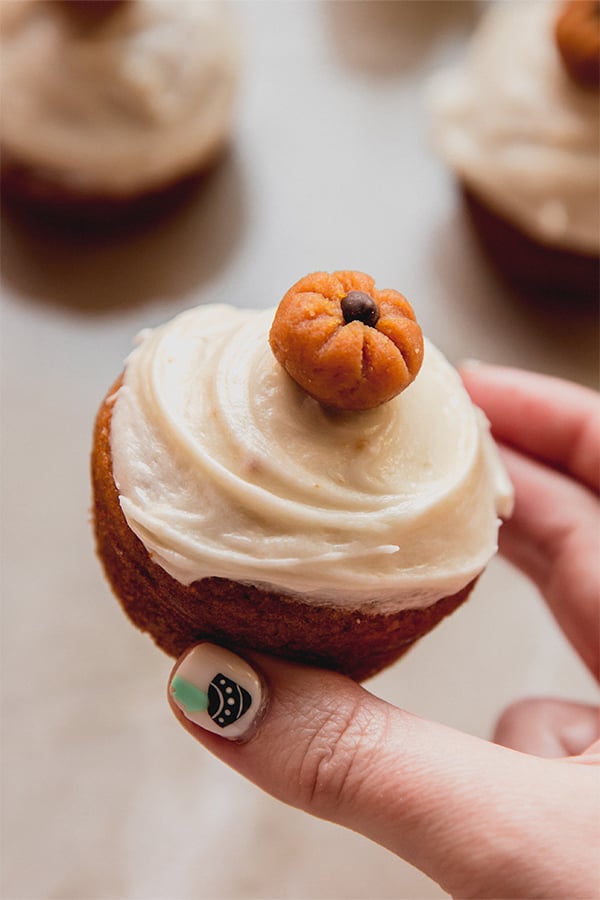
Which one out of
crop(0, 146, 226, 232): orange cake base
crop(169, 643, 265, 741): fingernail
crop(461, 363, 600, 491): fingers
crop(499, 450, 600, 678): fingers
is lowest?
crop(499, 450, 600, 678): fingers

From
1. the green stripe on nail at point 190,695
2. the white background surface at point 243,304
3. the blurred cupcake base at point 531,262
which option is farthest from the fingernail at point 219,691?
the blurred cupcake base at point 531,262

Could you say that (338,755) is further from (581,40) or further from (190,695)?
(581,40)

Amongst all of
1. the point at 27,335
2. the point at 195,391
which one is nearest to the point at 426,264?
the point at 27,335

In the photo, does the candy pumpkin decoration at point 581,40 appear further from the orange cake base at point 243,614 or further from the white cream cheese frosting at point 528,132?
the orange cake base at point 243,614

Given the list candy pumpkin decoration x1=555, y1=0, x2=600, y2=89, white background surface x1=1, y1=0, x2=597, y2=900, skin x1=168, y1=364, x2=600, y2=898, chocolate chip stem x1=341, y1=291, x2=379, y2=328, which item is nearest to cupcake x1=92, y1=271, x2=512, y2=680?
chocolate chip stem x1=341, y1=291, x2=379, y2=328

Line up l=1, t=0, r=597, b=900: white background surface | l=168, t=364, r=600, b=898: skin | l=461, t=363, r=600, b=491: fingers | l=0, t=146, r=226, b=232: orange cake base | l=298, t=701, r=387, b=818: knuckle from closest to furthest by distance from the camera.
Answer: l=168, t=364, r=600, b=898: skin, l=298, t=701, r=387, b=818: knuckle, l=461, t=363, r=600, b=491: fingers, l=1, t=0, r=597, b=900: white background surface, l=0, t=146, r=226, b=232: orange cake base

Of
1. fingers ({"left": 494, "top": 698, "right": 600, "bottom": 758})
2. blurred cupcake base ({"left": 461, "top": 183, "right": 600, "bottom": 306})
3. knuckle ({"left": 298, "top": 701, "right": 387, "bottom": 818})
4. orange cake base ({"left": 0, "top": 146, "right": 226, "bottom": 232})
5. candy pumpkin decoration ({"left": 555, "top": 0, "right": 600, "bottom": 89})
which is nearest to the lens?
knuckle ({"left": 298, "top": 701, "right": 387, "bottom": 818})

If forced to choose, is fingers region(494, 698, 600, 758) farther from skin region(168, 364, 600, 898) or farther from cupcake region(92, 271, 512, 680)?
cupcake region(92, 271, 512, 680)
